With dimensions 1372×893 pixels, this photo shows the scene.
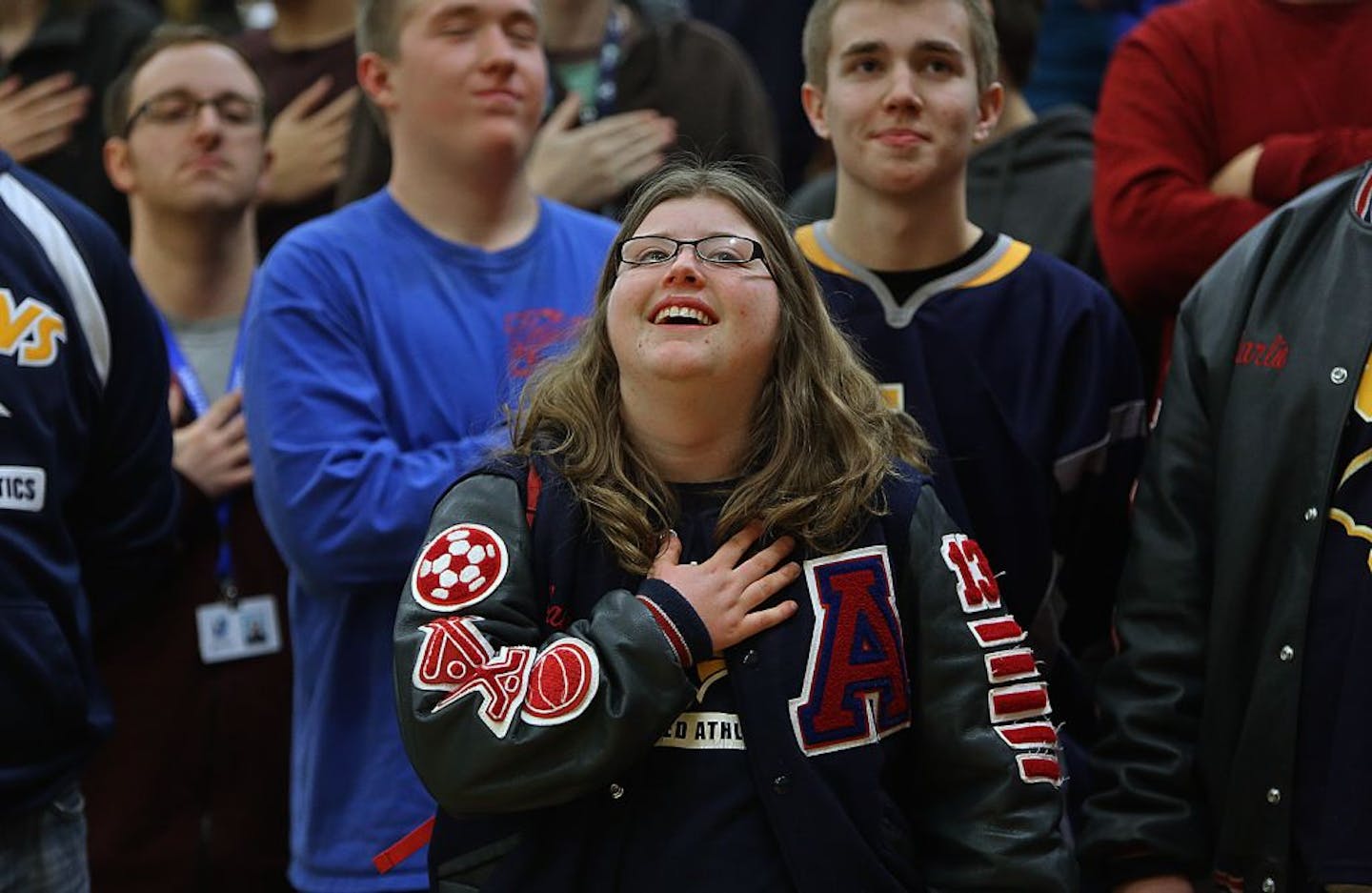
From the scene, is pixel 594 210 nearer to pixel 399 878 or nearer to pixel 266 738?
pixel 266 738

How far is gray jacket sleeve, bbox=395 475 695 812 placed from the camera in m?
2.68

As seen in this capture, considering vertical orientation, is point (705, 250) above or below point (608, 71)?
below

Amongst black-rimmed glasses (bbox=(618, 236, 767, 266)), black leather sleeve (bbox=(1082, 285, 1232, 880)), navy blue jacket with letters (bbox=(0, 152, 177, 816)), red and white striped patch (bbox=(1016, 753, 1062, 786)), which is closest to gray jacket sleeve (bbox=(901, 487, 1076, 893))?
red and white striped patch (bbox=(1016, 753, 1062, 786))

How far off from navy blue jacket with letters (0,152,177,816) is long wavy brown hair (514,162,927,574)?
3.22 ft

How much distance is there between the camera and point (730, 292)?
2.98 metres

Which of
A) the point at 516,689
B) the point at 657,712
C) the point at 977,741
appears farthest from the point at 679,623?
the point at 977,741

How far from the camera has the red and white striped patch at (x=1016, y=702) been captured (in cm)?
289

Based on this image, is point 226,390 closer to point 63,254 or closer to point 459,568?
point 63,254

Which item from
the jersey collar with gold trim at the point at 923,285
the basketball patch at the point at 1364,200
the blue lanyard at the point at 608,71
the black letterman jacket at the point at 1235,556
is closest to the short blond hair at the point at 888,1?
the jersey collar with gold trim at the point at 923,285

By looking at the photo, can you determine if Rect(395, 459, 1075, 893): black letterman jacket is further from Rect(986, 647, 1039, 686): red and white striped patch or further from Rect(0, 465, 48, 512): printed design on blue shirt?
Rect(0, 465, 48, 512): printed design on blue shirt

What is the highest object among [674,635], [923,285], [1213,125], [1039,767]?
[1213,125]

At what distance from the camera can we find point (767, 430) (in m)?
3.03

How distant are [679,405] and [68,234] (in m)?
1.44

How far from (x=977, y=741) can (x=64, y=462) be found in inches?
72.9
